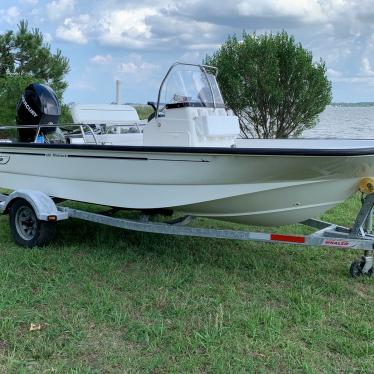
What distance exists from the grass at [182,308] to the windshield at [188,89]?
146 centimetres

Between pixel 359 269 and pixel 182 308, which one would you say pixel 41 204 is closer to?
pixel 182 308

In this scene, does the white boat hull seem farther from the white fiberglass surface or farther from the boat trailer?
the white fiberglass surface

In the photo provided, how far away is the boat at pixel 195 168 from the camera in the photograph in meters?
3.91

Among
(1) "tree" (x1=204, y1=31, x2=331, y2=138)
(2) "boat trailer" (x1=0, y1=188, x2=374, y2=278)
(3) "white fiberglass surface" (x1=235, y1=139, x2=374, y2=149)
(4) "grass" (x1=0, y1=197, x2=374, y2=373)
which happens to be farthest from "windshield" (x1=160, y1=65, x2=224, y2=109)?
(1) "tree" (x1=204, y1=31, x2=331, y2=138)

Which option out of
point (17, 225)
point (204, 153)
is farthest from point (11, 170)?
point (204, 153)

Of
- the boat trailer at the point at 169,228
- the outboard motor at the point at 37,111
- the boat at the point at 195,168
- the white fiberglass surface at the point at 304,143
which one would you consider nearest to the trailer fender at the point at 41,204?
the boat trailer at the point at 169,228

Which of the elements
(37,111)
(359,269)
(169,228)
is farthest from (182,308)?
(37,111)

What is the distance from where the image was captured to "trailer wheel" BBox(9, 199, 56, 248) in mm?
5070

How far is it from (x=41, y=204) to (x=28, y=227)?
1.47 feet

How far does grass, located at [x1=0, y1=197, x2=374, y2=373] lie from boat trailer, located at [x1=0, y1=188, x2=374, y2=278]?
0.16 meters

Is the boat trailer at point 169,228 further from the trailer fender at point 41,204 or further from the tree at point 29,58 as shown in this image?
the tree at point 29,58

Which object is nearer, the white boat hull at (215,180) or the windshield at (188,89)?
the white boat hull at (215,180)

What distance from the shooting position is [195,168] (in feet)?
13.6

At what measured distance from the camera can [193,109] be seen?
4.76 metres
